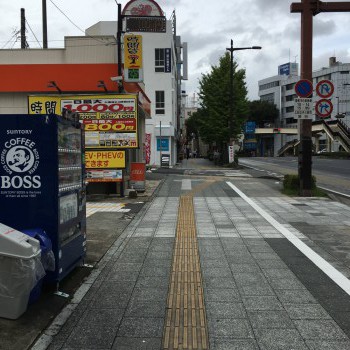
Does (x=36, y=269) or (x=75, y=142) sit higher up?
(x=75, y=142)

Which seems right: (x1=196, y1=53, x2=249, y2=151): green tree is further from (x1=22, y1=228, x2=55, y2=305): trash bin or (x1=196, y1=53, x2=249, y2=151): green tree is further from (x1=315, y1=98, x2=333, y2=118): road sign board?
(x1=22, y1=228, x2=55, y2=305): trash bin

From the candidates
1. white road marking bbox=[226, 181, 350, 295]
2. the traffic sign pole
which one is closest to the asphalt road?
the traffic sign pole

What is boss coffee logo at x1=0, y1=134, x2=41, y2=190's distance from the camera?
4727 mm

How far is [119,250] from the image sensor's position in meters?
7.01

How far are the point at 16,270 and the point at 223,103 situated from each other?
35586mm

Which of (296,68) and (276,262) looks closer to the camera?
(276,262)

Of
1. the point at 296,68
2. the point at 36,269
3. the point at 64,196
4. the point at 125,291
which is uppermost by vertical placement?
the point at 296,68

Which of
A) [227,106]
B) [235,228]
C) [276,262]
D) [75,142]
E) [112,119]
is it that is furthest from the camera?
[227,106]

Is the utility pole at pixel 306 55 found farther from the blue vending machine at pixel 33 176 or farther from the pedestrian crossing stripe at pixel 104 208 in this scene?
the blue vending machine at pixel 33 176

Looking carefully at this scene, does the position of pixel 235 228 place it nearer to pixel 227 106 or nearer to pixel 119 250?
pixel 119 250

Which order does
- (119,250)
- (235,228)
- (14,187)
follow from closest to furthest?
(14,187) → (119,250) → (235,228)

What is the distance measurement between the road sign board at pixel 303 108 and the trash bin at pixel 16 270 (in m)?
10.8

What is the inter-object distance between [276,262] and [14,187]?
367 centimetres

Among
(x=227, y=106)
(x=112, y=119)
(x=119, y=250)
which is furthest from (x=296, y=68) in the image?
(x=119, y=250)
